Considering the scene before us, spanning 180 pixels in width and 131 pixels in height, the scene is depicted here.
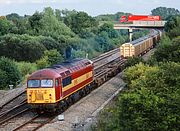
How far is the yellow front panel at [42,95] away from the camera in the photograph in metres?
25.1

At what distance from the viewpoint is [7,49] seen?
57.8m

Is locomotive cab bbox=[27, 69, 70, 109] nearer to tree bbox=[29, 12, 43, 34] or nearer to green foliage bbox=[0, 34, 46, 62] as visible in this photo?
green foliage bbox=[0, 34, 46, 62]

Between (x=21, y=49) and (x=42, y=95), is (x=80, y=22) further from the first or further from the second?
(x=42, y=95)

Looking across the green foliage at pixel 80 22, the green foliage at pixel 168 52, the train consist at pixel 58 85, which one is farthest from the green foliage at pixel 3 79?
the green foliage at pixel 80 22

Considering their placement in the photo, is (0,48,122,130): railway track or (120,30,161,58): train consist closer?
(0,48,122,130): railway track

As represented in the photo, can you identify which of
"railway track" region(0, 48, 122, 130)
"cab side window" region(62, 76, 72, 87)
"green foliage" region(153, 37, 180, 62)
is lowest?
"railway track" region(0, 48, 122, 130)

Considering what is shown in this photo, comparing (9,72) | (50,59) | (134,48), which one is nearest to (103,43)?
(134,48)

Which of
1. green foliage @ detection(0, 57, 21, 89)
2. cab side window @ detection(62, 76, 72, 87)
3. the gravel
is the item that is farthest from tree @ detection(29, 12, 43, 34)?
cab side window @ detection(62, 76, 72, 87)

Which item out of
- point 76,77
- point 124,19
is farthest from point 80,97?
point 124,19

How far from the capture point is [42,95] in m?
25.2

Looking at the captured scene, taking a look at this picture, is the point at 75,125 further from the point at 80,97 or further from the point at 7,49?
the point at 7,49

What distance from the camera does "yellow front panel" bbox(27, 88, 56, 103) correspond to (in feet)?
82.4

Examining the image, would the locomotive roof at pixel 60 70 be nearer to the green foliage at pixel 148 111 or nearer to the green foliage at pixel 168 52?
the green foliage at pixel 168 52

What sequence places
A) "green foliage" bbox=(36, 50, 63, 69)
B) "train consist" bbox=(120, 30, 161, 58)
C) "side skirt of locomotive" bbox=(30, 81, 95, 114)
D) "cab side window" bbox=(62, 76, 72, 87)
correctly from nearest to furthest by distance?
"side skirt of locomotive" bbox=(30, 81, 95, 114) → "cab side window" bbox=(62, 76, 72, 87) → "green foliage" bbox=(36, 50, 63, 69) → "train consist" bbox=(120, 30, 161, 58)
